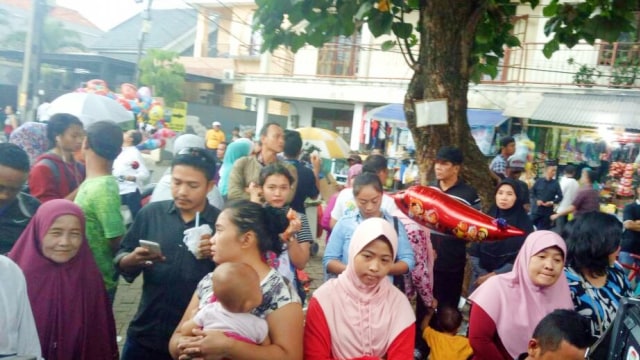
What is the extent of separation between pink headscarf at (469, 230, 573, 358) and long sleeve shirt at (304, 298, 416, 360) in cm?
48

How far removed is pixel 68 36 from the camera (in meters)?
24.6

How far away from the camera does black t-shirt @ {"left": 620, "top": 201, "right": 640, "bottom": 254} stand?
5738mm

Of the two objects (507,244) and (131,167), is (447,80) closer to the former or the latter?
(507,244)

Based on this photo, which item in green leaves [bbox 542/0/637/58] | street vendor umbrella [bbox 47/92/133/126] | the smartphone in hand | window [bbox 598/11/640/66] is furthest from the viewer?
window [bbox 598/11/640/66]

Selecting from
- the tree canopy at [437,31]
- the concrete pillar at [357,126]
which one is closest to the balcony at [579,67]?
the concrete pillar at [357,126]

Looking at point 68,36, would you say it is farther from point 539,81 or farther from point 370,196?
point 370,196

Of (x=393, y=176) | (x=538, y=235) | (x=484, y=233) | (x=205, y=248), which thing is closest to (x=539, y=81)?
(x=393, y=176)

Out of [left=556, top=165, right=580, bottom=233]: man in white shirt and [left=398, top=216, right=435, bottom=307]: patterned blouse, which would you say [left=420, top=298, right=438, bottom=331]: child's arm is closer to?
[left=398, top=216, right=435, bottom=307]: patterned blouse

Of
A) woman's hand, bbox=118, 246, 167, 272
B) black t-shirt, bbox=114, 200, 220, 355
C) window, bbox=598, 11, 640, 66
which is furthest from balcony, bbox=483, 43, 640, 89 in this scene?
woman's hand, bbox=118, 246, 167, 272

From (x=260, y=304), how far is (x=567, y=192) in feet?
24.4

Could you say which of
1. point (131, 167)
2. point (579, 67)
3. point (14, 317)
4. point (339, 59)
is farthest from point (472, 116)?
point (14, 317)

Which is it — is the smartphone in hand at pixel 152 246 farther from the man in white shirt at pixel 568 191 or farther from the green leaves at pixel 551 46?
the man in white shirt at pixel 568 191

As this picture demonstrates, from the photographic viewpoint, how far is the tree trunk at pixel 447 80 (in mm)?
5098

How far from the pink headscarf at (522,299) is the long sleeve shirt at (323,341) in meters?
0.48
